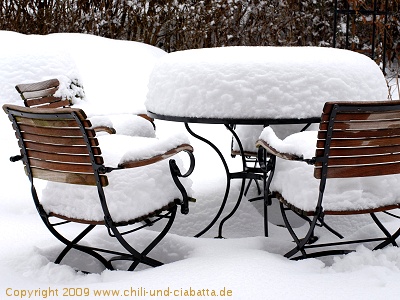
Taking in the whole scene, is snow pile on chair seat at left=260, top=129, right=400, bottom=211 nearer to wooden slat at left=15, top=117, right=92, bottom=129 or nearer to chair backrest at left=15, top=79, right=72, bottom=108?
wooden slat at left=15, top=117, right=92, bottom=129

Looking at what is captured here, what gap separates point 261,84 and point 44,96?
1.56 meters

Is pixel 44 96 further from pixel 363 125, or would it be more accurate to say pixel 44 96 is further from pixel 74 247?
pixel 363 125

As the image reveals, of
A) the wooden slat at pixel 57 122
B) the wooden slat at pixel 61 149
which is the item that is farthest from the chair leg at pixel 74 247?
the wooden slat at pixel 57 122

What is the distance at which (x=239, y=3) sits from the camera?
31.3 feet

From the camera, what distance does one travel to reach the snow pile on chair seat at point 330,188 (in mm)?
2646

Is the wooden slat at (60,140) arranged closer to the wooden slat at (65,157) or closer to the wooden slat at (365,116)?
the wooden slat at (65,157)

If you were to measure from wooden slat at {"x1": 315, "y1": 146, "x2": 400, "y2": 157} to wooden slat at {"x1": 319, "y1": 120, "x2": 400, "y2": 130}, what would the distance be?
0.09 m

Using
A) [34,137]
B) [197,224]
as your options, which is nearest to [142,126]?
[197,224]

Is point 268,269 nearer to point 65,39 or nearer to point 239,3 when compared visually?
point 65,39

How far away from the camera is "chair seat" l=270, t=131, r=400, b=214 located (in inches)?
104

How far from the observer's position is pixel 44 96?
4.00 m

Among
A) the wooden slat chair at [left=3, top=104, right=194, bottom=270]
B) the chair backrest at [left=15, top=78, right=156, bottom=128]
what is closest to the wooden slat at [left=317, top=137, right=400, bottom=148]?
the wooden slat chair at [left=3, top=104, right=194, bottom=270]

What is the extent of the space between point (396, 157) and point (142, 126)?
1.77 meters

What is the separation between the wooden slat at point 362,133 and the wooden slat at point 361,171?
0.13m
